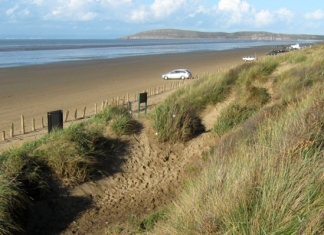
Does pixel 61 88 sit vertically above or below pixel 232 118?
below

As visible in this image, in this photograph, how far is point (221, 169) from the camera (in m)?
5.31

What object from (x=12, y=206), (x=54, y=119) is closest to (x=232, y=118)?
(x=54, y=119)

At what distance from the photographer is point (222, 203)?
445 cm

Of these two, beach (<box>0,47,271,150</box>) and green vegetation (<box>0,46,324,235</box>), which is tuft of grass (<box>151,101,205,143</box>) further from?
beach (<box>0,47,271,150</box>)

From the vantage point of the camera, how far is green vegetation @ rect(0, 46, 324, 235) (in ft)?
13.8

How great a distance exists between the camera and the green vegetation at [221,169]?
166 inches

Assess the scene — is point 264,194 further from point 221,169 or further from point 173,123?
point 173,123

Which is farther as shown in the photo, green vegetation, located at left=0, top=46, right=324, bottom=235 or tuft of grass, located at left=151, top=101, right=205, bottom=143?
tuft of grass, located at left=151, top=101, right=205, bottom=143

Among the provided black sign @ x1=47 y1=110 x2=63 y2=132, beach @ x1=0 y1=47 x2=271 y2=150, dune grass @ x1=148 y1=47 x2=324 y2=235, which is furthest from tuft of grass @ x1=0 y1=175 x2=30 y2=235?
beach @ x1=0 y1=47 x2=271 y2=150

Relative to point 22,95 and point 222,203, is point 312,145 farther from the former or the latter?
point 22,95

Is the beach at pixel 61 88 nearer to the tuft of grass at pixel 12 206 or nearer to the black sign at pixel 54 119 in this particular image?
the black sign at pixel 54 119

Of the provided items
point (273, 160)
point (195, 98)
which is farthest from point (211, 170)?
point (195, 98)

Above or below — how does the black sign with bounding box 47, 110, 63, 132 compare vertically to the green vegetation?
below

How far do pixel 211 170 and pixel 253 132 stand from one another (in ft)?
7.25
